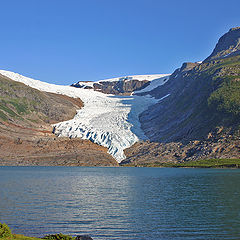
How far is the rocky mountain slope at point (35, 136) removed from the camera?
126 metres

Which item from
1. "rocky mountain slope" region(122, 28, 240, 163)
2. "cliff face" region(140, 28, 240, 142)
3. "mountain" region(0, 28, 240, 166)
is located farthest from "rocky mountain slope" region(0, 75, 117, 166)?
"cliff face" region(140, 28, 240, 142)

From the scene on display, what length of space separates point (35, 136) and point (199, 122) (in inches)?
2616

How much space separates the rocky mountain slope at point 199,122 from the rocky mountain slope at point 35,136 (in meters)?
17.8

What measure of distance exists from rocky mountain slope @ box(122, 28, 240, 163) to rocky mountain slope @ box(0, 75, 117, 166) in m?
17.8

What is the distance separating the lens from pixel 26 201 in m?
39.5

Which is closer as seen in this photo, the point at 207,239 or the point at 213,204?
the point at 207,239

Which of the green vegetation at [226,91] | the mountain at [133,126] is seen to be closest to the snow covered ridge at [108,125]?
the mountain at [133,126]

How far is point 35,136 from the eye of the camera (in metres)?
139

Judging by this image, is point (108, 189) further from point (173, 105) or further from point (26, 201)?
point (173, 105)

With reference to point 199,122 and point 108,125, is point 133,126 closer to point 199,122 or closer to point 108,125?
point 108,125

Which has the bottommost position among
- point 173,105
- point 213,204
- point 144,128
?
point 213,204

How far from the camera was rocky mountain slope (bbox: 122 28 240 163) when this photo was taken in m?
116

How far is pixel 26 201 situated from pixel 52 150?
3697 inches

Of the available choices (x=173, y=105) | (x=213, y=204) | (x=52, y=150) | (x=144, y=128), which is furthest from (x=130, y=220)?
(x=173, y=105)
